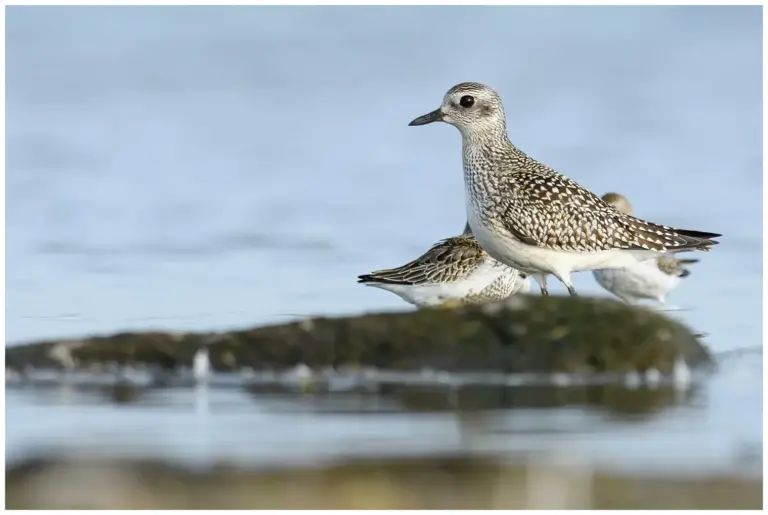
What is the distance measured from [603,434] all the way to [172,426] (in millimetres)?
2542

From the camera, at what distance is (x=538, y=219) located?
534 inches

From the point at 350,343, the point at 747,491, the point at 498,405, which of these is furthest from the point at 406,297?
the point at 747,491

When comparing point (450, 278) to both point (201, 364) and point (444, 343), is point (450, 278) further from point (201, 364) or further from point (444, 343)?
point (201, 364)

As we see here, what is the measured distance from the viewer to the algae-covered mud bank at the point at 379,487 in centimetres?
818

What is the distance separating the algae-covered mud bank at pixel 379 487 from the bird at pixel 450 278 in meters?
5.60

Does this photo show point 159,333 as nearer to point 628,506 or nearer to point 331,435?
point 331,435

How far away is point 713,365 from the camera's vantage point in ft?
38.6

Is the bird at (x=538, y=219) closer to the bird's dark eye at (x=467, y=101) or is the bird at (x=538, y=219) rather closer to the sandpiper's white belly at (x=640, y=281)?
the bird's dark eye at (x=467, y=101)

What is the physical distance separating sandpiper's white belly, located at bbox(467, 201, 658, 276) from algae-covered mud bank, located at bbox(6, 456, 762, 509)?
4.76 m

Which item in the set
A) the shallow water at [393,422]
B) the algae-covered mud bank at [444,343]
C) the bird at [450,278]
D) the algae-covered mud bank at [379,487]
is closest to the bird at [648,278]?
the bird at [450,278]

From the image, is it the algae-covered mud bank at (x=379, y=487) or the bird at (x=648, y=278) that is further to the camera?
the bird at (x=648, y=278)

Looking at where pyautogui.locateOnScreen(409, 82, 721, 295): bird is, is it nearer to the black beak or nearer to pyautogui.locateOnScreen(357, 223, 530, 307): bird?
the black beak

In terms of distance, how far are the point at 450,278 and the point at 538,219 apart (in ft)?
4.22

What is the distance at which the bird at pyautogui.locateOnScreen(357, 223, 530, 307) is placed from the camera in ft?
47.7
